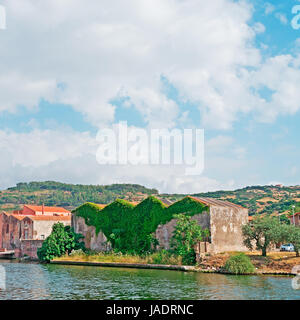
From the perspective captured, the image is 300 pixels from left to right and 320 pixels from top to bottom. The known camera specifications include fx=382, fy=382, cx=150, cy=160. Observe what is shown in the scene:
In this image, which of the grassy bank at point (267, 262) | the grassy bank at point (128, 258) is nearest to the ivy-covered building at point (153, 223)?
the grassy bank at point (128, 258)

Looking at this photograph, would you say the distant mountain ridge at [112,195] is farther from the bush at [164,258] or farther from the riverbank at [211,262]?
the riverbank at [211,262]

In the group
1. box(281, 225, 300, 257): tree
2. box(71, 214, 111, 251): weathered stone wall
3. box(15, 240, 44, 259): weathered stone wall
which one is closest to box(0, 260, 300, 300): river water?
box(281, 225, 300, 257): tree

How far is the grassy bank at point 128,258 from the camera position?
112ft

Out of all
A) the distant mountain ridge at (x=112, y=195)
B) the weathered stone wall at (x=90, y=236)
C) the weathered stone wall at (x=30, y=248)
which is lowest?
the weathered stone wall at (x=30, y=248)

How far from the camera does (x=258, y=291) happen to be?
19.5 meters

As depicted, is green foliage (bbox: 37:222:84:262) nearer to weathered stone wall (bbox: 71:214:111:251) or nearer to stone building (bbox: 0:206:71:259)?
weathered stone wall (bbox: 71:214:111:251)

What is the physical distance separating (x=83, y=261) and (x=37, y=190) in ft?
420

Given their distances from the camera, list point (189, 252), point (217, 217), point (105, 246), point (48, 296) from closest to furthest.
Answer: point (48, 296) → point (189, 252) → point (217, 217) → point (105, 246)

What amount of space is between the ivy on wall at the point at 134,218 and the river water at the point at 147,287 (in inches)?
440

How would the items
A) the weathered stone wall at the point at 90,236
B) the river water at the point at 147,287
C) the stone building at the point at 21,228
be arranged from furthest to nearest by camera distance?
the stone building at the point at 21,228
the weathered stone wall at the point at 90,236
the river water at the point at 147,287

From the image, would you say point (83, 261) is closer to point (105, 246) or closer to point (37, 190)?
point (105, 246)

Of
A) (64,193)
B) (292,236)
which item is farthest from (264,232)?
(64,193)

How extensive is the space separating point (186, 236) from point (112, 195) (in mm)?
112462
